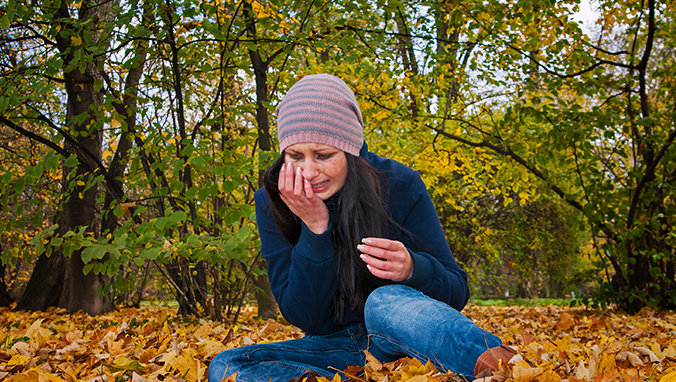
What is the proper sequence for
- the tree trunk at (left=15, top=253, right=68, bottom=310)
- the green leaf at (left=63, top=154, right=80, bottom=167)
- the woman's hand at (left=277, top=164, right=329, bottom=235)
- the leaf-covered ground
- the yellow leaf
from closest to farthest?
the leaf-covered ground
the woman's hand at (left=277, top=164, right=329, bottom=235)
the yellow leaf
the green leaf at (left=63, top=154, right=80, bottom=167)
the tree trunk at (left=15, top=253, right=68, bottom=310)

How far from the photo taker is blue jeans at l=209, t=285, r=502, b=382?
120 centimetres

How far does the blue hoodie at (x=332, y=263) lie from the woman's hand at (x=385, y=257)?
0.09 meters

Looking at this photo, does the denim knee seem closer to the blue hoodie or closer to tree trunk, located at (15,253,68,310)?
the blue hoodie

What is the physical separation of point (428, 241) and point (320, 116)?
695mm

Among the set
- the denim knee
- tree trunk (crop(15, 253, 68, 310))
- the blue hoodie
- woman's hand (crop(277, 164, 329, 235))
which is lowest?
tree trunk (crop(15, 253, 68, 310))

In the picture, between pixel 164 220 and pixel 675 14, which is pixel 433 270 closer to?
pixel 164 220

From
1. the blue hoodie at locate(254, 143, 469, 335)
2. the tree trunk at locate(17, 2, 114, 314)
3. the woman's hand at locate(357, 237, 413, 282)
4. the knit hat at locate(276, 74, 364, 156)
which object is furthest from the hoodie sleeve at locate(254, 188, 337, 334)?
the tree trunk at locate(17, 2, 114, 314)

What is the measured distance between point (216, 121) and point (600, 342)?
9.92ft

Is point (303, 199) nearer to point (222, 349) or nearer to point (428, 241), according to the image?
point (428, 241)

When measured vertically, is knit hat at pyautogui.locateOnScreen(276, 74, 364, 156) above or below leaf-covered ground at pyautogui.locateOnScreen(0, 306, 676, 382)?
above

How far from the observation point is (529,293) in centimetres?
1841

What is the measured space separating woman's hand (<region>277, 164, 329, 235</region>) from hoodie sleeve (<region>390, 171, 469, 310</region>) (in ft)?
1.25

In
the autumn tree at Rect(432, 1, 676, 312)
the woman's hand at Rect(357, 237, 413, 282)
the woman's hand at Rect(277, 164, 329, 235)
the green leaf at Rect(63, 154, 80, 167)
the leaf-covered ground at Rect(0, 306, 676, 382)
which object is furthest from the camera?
the autumn tree at Rect(432, 1, 676, 312)

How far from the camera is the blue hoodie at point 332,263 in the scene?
1683 mm
